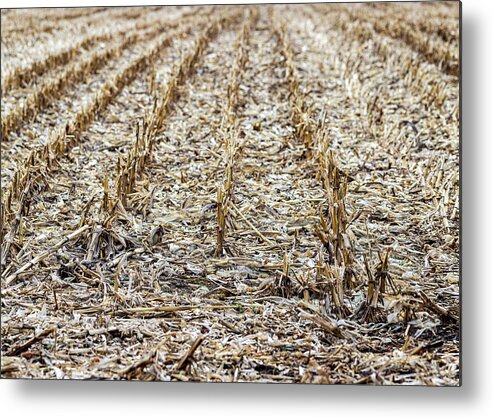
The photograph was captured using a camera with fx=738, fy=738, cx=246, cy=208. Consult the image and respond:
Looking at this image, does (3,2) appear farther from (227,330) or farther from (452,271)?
(452,271)

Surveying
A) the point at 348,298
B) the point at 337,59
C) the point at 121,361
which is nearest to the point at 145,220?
the point at 121,361

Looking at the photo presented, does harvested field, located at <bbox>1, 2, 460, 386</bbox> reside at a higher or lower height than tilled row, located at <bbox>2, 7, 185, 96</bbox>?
lower

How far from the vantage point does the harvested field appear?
297 cm

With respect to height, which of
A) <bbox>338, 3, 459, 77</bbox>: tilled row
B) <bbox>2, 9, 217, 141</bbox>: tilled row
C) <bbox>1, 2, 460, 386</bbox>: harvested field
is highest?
<bbox>338, 3, 459, 77</bbox>: tilled row

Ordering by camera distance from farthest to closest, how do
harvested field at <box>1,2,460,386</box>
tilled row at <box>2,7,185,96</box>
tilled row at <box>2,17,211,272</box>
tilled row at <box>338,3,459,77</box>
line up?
tilled row at <box>2,7,185,96</box> < tilled row at <box>338,3,459,77</box> < tilled row at <box>2,17,211,272</box> < harvested field at <box>1,2,460,386</box>

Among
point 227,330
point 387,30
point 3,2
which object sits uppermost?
point 3,2

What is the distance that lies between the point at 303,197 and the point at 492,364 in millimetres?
1066

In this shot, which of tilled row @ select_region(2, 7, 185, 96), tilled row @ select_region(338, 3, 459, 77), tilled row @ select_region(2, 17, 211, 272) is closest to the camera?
tilled row @ select_region(2, 17, 211, 272)

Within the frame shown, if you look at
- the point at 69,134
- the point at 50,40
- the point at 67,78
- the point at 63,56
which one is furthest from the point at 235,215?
the point at 63,56

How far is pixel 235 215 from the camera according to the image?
330cm

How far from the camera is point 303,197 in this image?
11.0 feet

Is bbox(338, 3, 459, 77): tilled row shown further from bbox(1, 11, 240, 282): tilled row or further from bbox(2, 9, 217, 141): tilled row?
bbox(2, 9, 217, 141): tilled row

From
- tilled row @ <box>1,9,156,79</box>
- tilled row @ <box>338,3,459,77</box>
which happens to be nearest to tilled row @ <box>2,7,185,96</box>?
tilled row @ <box>1,9,156,79</box>

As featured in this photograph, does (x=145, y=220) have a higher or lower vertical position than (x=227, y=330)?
higher
